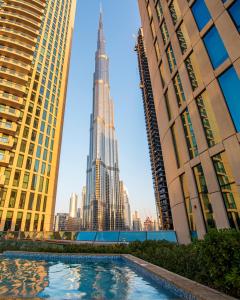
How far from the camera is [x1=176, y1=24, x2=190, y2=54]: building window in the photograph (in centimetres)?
1426

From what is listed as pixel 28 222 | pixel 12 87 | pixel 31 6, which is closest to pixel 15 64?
pixel 12 87

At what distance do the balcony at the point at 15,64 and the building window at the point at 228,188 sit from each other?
4184 centimetres

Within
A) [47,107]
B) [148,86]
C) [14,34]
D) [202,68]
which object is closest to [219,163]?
[202,68]

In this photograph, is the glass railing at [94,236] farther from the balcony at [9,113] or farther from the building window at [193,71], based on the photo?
the balcony at [9,113]

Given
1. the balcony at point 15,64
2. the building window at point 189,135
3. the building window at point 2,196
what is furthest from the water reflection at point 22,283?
the balcony at point 15,64

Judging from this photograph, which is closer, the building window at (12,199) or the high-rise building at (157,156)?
the building window at (12,199)

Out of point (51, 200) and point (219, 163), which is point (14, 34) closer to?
point (51, 200)

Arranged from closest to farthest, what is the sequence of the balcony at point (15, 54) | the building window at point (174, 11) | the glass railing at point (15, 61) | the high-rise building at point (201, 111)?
the high-rise building at point (201, 111) → the building window at point (174, 11) → the glass railing at point (15, 61) → the balcony at point (15, 54)

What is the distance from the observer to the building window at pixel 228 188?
371 inches

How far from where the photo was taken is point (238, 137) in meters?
9.33

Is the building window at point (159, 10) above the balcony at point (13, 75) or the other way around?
the other way around

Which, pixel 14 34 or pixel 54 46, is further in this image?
pixel 54 46

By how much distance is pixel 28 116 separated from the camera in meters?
41.1

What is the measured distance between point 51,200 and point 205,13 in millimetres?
39396
